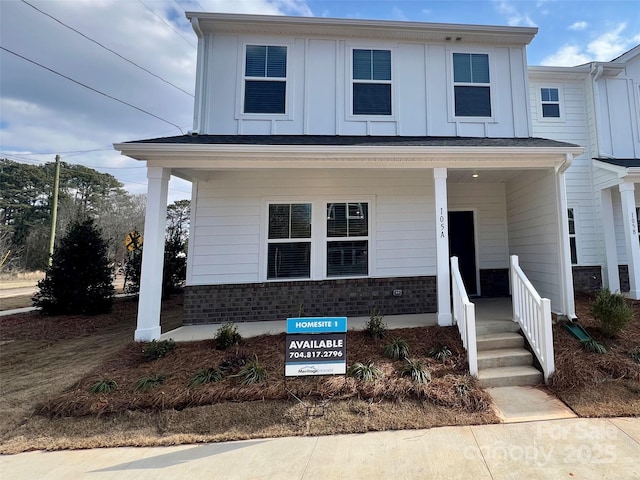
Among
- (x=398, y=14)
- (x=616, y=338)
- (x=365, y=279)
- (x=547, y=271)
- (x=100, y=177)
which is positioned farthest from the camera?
(x=100, y=177)

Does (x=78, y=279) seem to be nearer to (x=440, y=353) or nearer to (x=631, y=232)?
(x=440, y=353)

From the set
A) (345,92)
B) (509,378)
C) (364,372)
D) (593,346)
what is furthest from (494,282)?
(345,92)

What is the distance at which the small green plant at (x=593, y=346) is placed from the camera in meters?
4.13

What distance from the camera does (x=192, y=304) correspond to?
5.86m

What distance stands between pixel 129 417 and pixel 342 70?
7187mm

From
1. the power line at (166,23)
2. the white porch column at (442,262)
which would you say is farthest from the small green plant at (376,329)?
the power line at (166,23)

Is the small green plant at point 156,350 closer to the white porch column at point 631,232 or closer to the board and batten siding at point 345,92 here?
the board and batten siding at point 345,92

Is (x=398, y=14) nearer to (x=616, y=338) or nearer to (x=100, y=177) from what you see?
(x=616, y=338)

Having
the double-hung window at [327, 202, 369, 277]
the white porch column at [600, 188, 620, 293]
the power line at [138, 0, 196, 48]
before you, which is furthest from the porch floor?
the power line at [138, 0, 196, 48]

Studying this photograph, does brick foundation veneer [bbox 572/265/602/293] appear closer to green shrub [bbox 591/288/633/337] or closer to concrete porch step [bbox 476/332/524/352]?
green shrub [bbox 591/288/633/337]

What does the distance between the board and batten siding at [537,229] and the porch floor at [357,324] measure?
2.78 feet

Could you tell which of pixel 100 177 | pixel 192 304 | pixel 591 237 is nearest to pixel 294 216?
pixel 192 304

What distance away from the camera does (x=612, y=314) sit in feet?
14.4

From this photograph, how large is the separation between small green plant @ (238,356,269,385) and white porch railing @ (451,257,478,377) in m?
2.66
